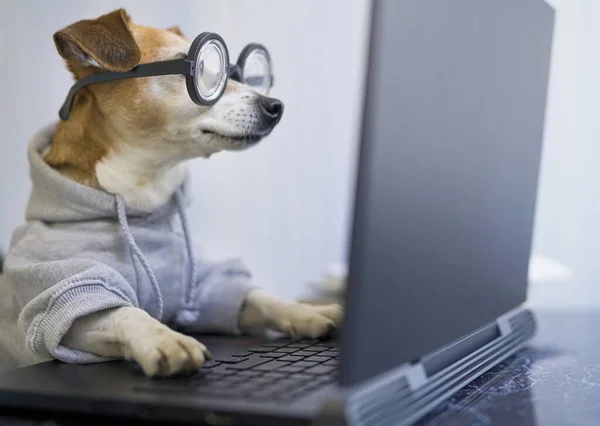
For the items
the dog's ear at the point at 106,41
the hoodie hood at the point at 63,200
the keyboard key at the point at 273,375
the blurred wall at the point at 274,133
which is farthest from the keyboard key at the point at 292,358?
the blurred wall at the point at 274,133

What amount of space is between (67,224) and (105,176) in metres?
0.10

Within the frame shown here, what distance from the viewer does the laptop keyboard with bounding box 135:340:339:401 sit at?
74 centimetres

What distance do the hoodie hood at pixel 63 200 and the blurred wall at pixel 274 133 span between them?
22.1 inches

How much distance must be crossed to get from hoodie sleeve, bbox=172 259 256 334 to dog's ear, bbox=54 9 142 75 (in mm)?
359

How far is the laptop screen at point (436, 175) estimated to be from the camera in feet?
2.07

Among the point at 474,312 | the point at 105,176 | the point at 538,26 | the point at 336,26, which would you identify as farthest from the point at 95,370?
the point at 336,26

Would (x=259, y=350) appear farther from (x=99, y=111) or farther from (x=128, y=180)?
(x=99, y=111)

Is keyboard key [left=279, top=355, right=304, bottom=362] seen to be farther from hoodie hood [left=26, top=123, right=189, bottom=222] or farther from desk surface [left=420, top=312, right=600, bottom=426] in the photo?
hoodie hood [left=26, top=123, right=189, bottom=222]

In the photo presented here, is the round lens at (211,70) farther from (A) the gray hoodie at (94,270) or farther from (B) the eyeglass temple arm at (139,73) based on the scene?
(A) the gray hoodie at (94,270)

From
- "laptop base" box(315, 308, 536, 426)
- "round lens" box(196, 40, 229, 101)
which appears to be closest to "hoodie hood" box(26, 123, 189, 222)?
"round lens" box(196, 40, 229, 101)

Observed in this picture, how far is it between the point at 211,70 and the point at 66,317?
415 mm

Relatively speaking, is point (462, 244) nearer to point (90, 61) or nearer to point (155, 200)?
point (155, 200)

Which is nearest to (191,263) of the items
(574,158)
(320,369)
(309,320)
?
(309,320)

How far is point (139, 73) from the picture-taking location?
1.13 metres
